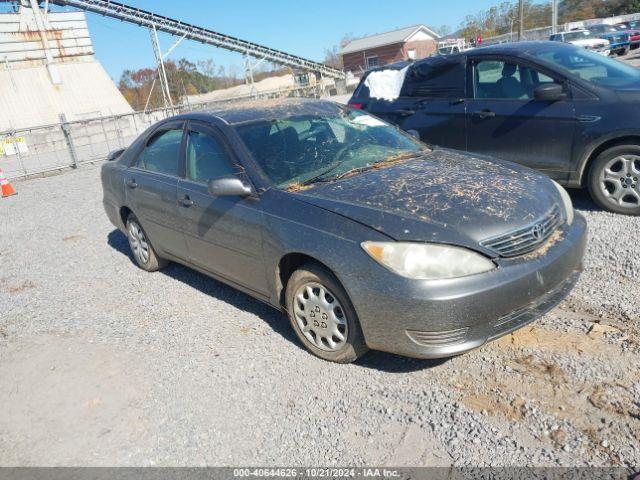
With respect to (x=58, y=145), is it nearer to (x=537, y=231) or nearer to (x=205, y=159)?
(x=205, y=159)

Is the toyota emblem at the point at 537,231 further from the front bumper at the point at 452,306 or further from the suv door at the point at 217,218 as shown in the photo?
the suv door at the point at 217,218

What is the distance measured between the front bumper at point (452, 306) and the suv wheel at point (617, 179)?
258 cm

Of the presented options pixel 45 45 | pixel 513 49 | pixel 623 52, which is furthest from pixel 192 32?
pixel 513 49

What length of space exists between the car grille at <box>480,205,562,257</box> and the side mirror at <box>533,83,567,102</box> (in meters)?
2.57

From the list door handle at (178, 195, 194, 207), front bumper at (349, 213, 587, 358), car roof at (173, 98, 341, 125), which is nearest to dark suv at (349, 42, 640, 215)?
car roof at (173, 98, 341, 125)

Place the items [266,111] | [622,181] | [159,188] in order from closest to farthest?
1. [266,111]
2. [159,188]
3. [622,181]

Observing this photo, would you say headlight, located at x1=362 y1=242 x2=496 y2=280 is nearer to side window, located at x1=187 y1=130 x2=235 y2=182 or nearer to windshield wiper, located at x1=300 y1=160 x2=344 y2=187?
windshield wiper, located at x1=300 y1=160 x2=344 y2=187

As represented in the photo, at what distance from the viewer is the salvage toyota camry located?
2.76 m

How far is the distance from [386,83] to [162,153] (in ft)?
11.7

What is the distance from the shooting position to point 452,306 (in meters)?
2.69

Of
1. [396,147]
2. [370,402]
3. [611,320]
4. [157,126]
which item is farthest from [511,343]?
[157,126]

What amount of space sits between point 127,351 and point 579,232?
336 centimetres

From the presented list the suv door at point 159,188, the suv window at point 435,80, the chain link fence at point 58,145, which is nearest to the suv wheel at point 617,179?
the suv window at point 435,80

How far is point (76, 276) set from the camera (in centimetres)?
578
